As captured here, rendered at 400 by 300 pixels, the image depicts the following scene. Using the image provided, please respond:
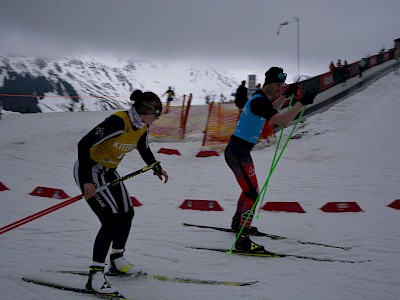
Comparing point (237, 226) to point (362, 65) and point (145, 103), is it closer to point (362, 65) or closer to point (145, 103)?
point (145, 103)

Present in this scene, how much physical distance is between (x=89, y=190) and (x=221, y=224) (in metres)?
3.21

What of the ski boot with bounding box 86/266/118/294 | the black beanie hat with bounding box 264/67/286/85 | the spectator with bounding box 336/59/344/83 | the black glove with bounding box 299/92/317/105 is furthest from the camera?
the spectator with bounding box 336/59/344/83

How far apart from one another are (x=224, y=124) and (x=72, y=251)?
9.39 m

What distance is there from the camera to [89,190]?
3.11 meters

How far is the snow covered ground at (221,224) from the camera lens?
141 inches

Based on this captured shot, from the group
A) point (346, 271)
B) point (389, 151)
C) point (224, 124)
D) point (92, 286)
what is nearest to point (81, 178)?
point (92, 286)

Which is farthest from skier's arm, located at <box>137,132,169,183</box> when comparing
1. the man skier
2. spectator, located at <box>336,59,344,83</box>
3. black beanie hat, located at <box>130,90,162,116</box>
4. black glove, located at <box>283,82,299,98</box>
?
spectator, located at <box>336,59,344,83</box>

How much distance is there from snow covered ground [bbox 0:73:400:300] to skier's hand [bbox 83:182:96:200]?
1009 millimetres

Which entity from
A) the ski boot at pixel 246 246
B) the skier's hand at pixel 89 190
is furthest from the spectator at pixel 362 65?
the skier's hand at pixel 89 190

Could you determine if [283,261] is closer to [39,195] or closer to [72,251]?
[72,251]

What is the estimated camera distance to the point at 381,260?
4297 mm

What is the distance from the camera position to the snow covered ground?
359 cm

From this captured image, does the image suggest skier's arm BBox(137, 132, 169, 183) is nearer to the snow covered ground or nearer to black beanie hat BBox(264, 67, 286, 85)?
the snow covered ground

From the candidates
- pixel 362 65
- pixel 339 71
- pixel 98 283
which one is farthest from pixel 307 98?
pixel 362 65
